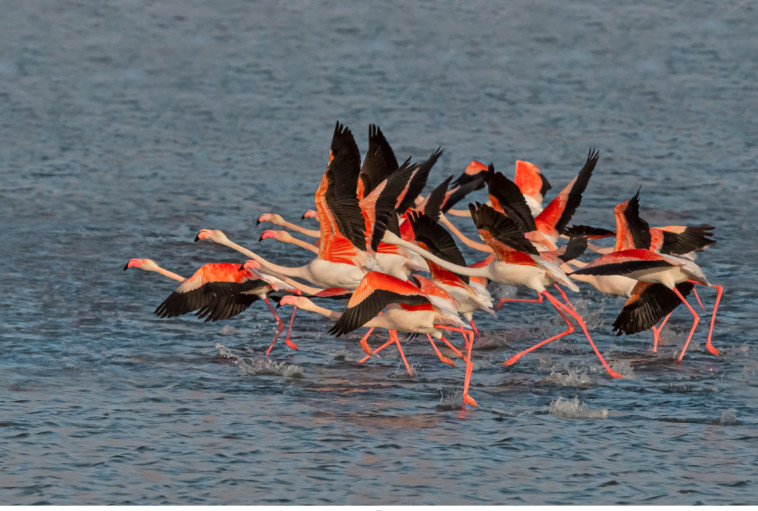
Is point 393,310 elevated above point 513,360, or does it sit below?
above

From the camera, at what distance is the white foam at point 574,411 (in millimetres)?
11352

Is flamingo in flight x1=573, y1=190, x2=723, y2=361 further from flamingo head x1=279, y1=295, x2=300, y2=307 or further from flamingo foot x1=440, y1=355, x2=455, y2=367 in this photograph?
flamingo head x1=279, y1=295, x2=300, y2=307

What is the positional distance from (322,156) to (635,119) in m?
5.86

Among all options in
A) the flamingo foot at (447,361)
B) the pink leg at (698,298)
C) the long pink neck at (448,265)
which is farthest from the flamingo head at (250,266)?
the pink leg at (698,298)

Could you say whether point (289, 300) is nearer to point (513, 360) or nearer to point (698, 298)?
point (513, 360)

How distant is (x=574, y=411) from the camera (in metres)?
11.4

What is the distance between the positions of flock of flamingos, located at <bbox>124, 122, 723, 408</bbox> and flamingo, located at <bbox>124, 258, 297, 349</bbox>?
0.04 ft

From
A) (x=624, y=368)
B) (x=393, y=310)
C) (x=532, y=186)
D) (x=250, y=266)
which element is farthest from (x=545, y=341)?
(x=532, y=186)

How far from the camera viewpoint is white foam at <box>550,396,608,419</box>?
11.4 meters

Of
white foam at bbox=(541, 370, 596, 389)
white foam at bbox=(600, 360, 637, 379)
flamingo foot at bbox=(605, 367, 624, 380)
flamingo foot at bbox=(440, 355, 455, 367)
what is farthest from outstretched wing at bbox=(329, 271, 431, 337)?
white foam at bbox=(600, 360, 637, 379)

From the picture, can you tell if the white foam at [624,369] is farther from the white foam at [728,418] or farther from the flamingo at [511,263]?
the white foam at [728,418]

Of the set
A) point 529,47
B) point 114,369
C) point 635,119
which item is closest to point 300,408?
point 114,369

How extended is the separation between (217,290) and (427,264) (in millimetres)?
2069

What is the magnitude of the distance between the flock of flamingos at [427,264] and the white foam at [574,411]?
2.66 ft
